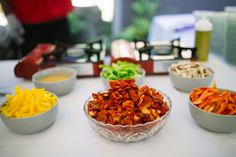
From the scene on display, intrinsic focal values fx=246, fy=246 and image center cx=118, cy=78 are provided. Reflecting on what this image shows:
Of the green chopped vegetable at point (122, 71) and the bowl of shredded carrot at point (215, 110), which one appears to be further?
the green chopped vegetable at point (122, 71)

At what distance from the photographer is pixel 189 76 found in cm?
92

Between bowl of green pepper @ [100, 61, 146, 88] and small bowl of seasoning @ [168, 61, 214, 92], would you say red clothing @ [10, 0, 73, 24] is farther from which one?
small bowl of seasoning @ [168, 61, 214, 92]

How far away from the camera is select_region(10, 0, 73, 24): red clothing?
1.46 m

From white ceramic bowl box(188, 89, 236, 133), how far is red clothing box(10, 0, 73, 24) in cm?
114

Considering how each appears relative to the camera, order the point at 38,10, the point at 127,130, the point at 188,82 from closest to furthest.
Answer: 1. the point at 127,130
2. the point at 188,82
3. the point at 38,10

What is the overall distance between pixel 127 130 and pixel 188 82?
1.24 feet

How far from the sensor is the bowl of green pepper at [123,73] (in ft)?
3.00

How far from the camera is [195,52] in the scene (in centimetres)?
111

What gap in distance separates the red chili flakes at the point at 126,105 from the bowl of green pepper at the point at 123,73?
153 mm

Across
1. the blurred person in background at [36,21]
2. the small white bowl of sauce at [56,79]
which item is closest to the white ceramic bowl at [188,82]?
the small white bowl of sauce at [56,79]

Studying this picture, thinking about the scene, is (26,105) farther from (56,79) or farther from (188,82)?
(188,82)

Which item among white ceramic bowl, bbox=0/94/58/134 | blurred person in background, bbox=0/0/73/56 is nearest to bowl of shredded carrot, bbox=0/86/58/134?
white ceramic bowl, bbox=0/94/58/134

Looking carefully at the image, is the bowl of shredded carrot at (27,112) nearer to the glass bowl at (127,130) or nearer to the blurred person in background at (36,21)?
the glass bowl at (127,130)

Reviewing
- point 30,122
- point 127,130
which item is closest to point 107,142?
point 127,130
